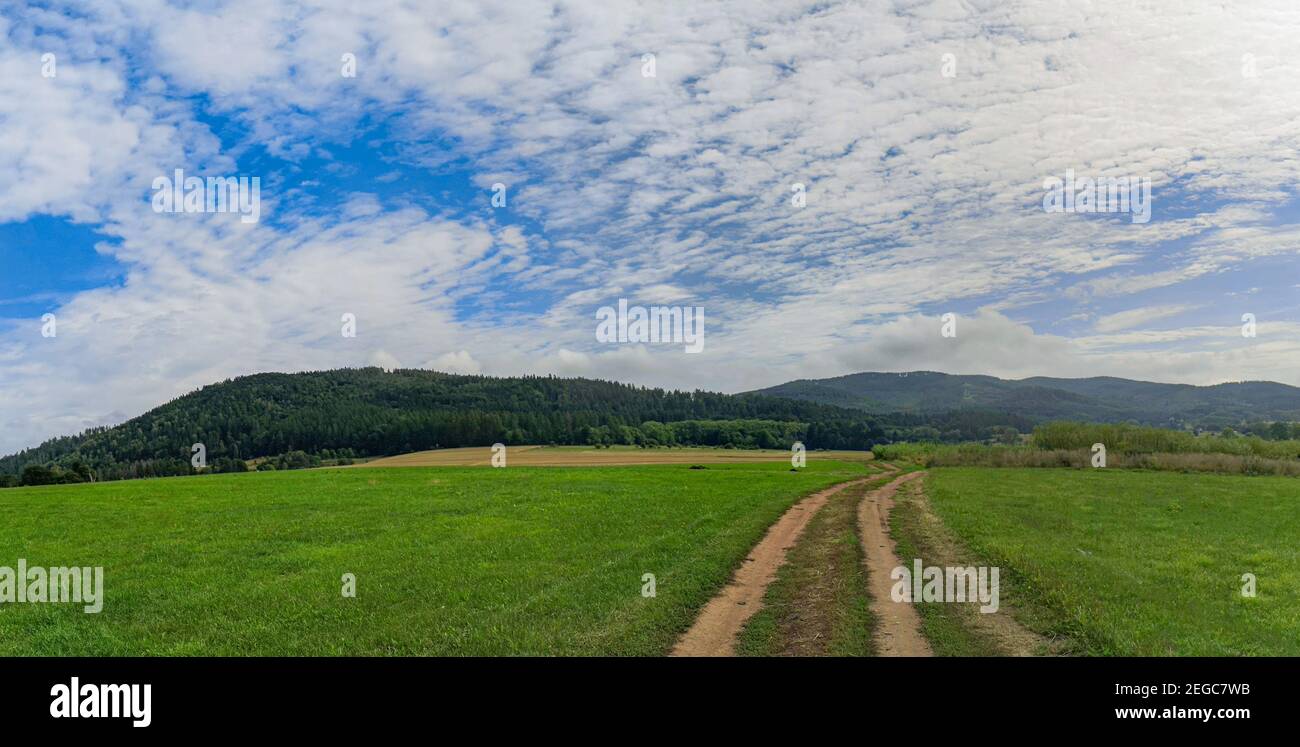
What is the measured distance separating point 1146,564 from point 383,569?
77.6 feet

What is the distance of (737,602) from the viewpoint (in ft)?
51.3

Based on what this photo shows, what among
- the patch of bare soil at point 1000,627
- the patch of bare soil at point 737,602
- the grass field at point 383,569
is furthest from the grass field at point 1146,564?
the grass field at point 383,569

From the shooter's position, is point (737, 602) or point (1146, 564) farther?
point (1146, 564)

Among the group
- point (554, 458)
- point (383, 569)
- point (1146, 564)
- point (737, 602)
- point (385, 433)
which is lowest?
point (554, 458)

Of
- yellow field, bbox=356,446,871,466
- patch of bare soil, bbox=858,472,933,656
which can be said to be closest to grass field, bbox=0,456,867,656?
patch of bare soil, bbox=858,472,933,656

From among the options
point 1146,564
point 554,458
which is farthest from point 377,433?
point 1146,564

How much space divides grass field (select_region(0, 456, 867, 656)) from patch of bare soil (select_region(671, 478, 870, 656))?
0.44 metres

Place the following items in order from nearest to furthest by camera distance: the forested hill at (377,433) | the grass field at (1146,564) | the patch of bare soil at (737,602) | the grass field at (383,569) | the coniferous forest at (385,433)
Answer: the patch of bare soil at (737,602) < the grass field at (1146,564) < the grass field at (383,569) < the coniferous forest at (385,433) < the forested hill at (377,433)

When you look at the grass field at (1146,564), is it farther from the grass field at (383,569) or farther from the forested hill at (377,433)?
the forested hill at (377,433)

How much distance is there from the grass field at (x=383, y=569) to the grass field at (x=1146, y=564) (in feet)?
25.7

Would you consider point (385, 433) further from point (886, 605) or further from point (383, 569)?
point (886, 605)

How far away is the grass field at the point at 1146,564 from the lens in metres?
12.7

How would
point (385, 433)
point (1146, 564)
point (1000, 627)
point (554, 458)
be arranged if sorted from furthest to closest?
point (385, 433), point (554, 458), point (1146, 564), point (1000, 627)
